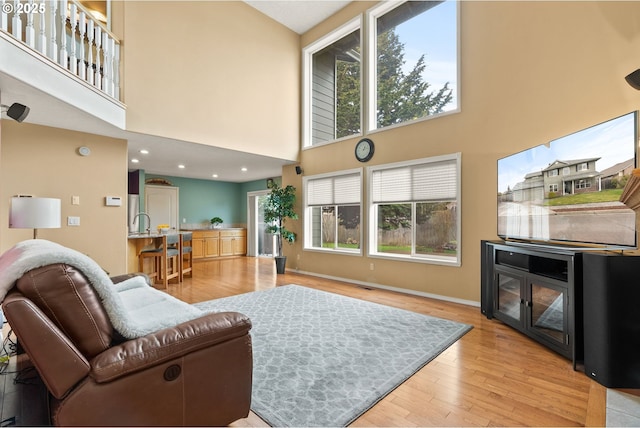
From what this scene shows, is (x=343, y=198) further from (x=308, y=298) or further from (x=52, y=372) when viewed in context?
(x=52, y=372)

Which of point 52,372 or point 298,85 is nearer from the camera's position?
point 52,372

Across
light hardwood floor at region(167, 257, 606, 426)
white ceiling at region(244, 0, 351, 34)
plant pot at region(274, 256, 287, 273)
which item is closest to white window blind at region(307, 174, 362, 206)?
plant pot at region(274, 256, 287, 273)

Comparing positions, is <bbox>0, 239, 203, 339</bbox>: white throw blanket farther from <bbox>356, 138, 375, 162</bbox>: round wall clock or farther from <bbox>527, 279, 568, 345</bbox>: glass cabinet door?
<bbox>356, 138, 375, 162</bbox>: round wall clock

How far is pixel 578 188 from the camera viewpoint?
2.41 metres

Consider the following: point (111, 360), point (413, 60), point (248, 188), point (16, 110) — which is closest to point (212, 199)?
point (248, 188)

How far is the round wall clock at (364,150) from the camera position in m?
5.11

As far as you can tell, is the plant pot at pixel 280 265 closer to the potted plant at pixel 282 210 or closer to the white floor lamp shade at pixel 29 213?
the potted plant at pixel 282 210

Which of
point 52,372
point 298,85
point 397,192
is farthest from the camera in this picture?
point 298,85

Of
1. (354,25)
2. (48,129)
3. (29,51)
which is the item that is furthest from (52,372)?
(354,25)

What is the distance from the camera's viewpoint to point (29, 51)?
2625 mm

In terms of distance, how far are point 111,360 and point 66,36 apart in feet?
14.3

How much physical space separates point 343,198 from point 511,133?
2842 mm

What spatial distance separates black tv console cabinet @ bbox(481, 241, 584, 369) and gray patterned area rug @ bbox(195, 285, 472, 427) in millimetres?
511

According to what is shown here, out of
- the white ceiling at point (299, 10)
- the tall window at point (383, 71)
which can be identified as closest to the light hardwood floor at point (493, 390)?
the tall window at point (383, 71)
